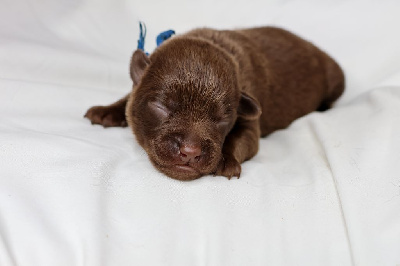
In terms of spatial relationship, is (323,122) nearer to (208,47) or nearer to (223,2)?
(208,47)

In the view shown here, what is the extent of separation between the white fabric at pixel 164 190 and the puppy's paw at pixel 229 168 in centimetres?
5

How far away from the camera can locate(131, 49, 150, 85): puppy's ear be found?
3.09 m

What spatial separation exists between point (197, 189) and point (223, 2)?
324 centimetres

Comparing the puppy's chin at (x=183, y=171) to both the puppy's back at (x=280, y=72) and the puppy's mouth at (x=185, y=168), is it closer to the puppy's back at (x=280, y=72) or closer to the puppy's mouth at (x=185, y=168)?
the puppy's mouth at (x=185, y=168)

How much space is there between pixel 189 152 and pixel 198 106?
1.05 ft

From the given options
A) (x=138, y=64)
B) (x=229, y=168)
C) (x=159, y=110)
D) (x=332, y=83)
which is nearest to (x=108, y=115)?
(x=138, y=64)

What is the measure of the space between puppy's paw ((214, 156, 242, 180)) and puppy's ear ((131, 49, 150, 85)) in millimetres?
850

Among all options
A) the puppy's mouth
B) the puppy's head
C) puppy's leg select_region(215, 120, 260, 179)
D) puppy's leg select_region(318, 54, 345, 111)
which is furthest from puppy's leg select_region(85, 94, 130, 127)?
puppy's leg select_region(318, 54, 345, 111)

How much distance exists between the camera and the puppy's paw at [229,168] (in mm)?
2680

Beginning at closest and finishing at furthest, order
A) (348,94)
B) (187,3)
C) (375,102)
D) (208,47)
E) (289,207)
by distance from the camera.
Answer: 1. (289,207)
2. (208,47)
3. (375,102)
4. (348,94)
5. (187,3)

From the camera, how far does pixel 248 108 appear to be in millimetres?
3150

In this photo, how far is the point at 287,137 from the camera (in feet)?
11.5

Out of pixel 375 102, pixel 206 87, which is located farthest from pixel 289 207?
pixel 375 102

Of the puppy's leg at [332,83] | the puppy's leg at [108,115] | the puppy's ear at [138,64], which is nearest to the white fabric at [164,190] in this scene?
the puppy's leg at [108,115]
